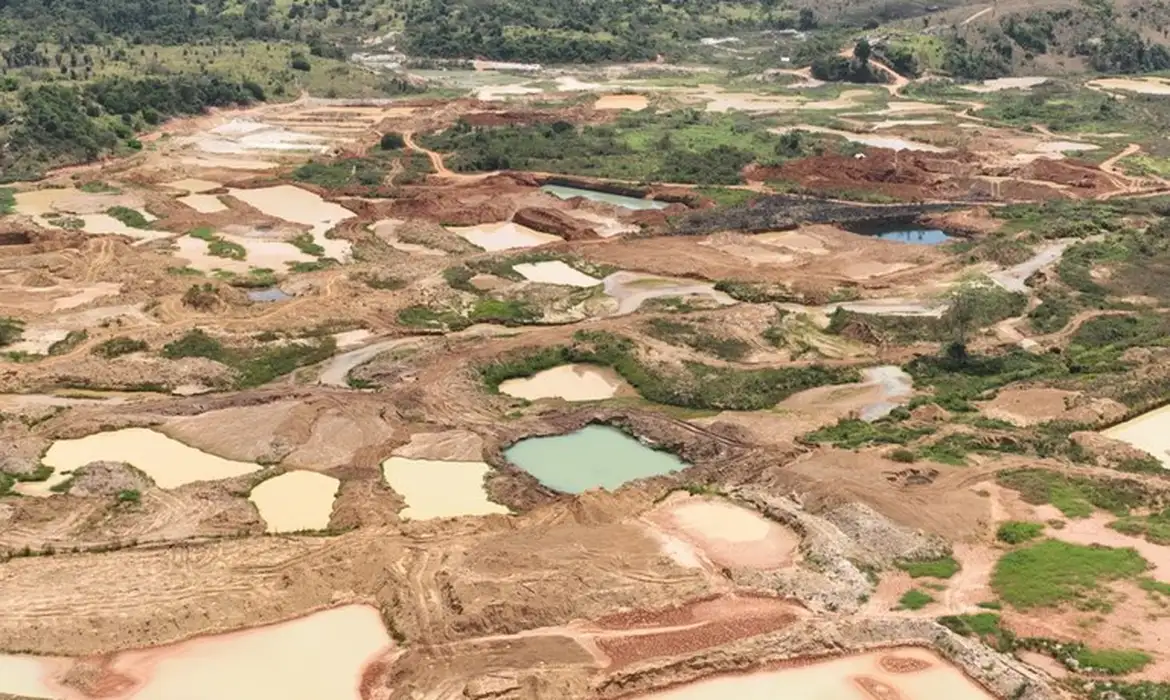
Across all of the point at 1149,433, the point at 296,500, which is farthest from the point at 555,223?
the point at 1149,433

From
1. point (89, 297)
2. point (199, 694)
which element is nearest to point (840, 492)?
point (199, 694)

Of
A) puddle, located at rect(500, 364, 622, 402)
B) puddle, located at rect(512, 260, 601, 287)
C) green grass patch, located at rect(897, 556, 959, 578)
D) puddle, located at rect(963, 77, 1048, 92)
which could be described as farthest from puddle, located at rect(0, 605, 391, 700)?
puddle, located at rect(963, 77, 1048, 92)

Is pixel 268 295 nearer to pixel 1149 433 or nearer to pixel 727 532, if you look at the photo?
pixel 727 532

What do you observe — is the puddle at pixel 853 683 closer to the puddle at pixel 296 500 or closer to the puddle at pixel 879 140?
the puddle at pixel 296 500

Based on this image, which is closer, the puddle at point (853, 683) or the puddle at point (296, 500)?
the puddle at point (853, 683)

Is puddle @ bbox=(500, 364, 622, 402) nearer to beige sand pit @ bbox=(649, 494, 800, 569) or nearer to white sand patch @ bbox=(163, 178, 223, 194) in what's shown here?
beige sand pit @ bbox=(649, 494, 800, 569)

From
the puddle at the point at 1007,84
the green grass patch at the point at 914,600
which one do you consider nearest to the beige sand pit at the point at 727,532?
the green grass patch at the point at 914,600

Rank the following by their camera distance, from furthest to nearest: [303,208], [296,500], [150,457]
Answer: [303,208] → [150,457] → [296,500]
